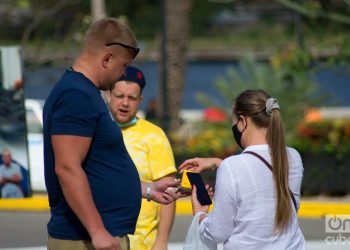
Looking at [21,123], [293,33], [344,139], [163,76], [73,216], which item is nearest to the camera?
[73,216]

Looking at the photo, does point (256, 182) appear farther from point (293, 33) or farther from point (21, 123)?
point (293, 33)

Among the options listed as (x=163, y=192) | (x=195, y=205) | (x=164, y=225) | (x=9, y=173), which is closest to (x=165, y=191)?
(x=163, y=192)

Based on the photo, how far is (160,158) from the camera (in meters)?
5.37

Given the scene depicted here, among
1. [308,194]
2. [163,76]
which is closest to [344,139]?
[308,194]

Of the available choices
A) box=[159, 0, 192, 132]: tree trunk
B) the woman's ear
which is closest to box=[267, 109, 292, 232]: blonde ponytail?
the woman's ear

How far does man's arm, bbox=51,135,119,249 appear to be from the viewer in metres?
3.79

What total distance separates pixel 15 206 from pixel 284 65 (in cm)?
421

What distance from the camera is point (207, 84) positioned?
61281mm

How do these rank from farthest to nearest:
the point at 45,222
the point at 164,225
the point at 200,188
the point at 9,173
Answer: the point at 9,173, the point at 45,222, the point at 164,225, the point at 200,188

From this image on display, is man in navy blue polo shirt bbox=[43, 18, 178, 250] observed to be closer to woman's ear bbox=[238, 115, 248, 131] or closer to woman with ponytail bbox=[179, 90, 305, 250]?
woman with ponytail bbox=[179, 90, 305, 250]

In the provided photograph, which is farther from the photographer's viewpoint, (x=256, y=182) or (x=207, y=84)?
(x=207, y=84)

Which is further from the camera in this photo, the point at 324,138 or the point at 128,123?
the point at 324,138

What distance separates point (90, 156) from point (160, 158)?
1460mm

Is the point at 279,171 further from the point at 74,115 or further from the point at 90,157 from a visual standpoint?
the point at 74,115
